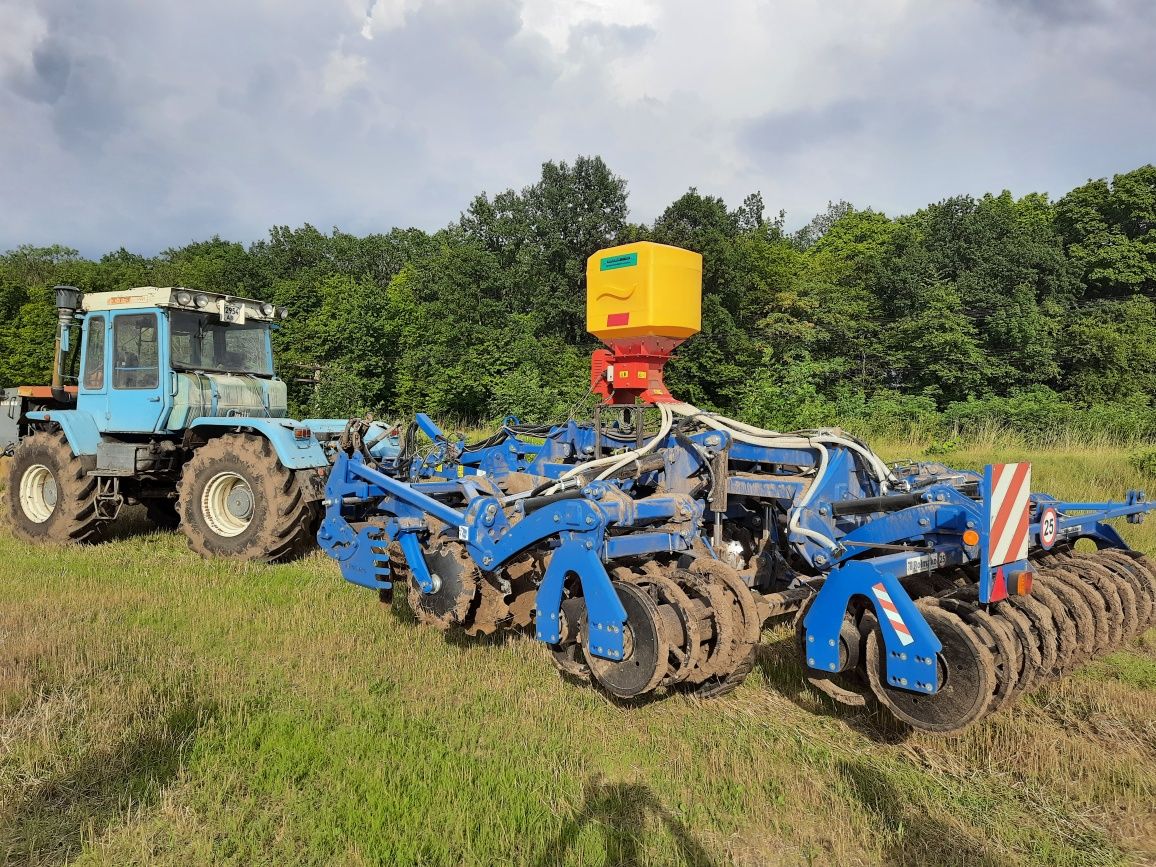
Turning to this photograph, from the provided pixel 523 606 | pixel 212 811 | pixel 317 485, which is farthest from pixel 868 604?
pixel 317 485

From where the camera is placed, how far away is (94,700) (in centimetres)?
386

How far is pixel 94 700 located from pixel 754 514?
13.1 feet

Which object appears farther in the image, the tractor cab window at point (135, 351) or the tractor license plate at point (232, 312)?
the tractor license plate at point (232, 312)

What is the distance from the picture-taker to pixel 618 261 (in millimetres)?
6484

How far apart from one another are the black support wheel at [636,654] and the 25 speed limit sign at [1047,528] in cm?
222

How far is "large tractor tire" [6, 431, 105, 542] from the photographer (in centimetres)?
764

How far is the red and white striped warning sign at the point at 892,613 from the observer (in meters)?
3.24

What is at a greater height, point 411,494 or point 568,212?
point 568,212

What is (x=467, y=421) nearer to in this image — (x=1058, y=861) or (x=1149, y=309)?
(x=1058, y=861)

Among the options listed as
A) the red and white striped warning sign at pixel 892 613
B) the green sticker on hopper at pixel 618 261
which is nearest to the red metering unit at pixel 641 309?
the green sticker on hopper at pixel 618 261

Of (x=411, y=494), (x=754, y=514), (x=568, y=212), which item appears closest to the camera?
(x=411, y=494)

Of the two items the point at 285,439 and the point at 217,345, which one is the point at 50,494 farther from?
the point at 285,439

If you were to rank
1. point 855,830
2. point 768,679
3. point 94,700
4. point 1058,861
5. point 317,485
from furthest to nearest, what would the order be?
1. point 317,485
2. point 768,679
3. point 94,700
4. point 855,830
5. point 1058,861

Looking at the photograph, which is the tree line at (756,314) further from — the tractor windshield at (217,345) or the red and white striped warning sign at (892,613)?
the red and white striped warning sign at (892,613)
